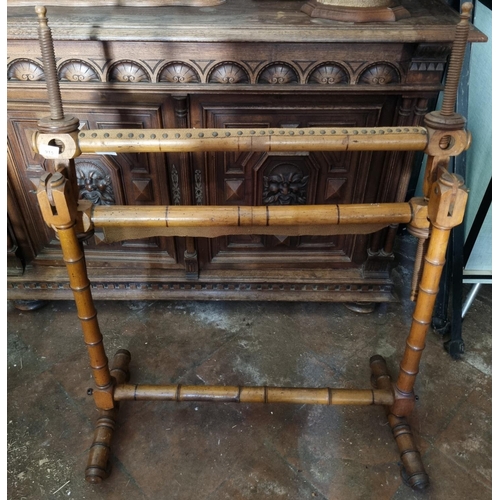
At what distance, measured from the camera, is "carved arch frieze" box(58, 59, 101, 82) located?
151 cm

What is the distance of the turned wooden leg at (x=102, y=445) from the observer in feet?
4.83

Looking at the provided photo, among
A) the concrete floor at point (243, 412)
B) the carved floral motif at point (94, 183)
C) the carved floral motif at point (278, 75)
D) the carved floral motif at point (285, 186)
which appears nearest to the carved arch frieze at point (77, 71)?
the carved floral motif at point (94, 183)

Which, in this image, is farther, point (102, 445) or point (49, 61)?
point (102, 445)

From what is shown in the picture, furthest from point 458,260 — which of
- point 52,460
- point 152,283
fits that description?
point 52,460

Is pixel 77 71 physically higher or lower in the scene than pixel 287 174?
higher

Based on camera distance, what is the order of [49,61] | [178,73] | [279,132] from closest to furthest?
[49,61] → [279,132] → [178,73]

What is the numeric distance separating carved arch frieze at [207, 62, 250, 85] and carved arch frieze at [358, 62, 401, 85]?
0.38 metres

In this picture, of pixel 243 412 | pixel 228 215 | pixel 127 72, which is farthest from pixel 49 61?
Answer: pixel 243 412

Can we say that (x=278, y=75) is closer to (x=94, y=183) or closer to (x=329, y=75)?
(x=329, y=75)

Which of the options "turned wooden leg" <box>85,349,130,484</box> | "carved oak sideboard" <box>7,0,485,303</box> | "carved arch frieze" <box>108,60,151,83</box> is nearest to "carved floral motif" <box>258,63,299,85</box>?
"carved oak sideboard" <box>7,0,485,303</box>

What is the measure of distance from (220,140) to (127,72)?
0.53m

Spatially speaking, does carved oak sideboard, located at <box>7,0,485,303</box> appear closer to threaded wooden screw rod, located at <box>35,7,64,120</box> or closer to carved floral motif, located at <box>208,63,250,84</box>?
carved floral motif, located at <box>208,63,250,84</box>

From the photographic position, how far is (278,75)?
1.53m

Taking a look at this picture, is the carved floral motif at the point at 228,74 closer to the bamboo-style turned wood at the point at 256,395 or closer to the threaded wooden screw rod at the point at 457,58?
the threaded wooden screw rod at the point at 457,58
